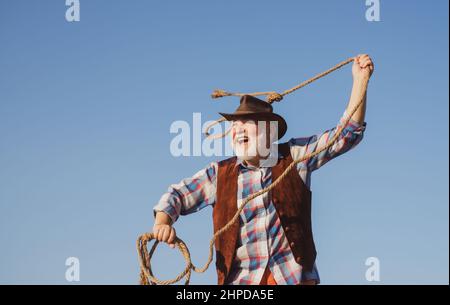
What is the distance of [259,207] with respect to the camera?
14.8 feet

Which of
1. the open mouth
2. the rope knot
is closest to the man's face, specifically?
the open mouth

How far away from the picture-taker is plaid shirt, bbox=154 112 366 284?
4379 millimetres

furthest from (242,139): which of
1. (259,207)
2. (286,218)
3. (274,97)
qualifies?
(286,218)

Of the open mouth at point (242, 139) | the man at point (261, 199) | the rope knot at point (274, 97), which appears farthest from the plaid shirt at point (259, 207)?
the rope knot at point (274, 97)

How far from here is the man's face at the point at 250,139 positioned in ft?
15.3

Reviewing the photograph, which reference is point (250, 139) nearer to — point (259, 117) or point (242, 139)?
point (242, 139)

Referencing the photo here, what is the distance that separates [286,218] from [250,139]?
605 mm

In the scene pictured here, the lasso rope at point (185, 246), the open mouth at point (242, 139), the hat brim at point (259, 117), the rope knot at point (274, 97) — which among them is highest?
the rope knot at point (274, 97)

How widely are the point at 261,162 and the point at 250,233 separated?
0.50 m

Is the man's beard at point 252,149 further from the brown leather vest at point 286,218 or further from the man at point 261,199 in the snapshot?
the brown leather vest at point 286,218
